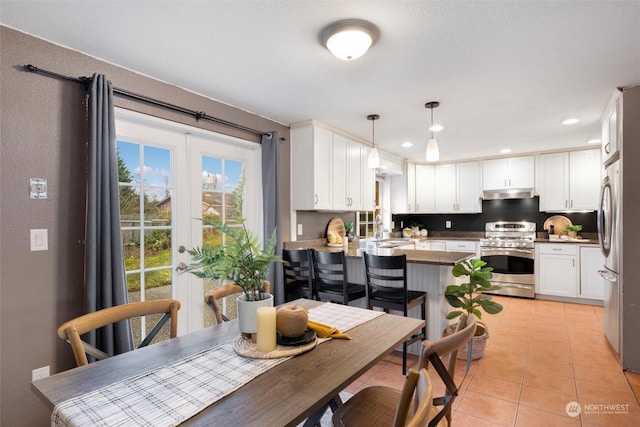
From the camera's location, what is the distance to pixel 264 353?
4.19 ft

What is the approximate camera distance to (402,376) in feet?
8.81

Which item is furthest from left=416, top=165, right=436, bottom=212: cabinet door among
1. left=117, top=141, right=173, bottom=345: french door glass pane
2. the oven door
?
left=117, top=141, right=173, bottom=345: french door glass pane

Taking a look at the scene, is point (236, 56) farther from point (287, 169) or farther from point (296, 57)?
point (287, 169)

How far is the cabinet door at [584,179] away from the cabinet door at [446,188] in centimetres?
173

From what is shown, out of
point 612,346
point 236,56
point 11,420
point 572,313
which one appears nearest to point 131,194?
point 236,56

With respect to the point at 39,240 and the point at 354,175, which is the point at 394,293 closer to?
the point at 354,175

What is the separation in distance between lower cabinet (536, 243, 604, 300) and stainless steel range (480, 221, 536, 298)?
13 cm

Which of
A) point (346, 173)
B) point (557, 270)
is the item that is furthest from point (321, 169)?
point (557, 270)

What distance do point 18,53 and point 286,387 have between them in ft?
7.61

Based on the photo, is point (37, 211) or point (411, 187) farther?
point (411, 187)

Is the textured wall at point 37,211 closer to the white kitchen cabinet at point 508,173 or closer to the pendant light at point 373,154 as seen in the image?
the pendant light at point 373,154

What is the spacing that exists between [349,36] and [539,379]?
2885mm

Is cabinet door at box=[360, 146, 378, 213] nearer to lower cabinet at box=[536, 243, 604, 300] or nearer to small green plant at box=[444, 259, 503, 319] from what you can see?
small green plant at box=[444, 259, 503, 319]

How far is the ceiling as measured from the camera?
172 cm
